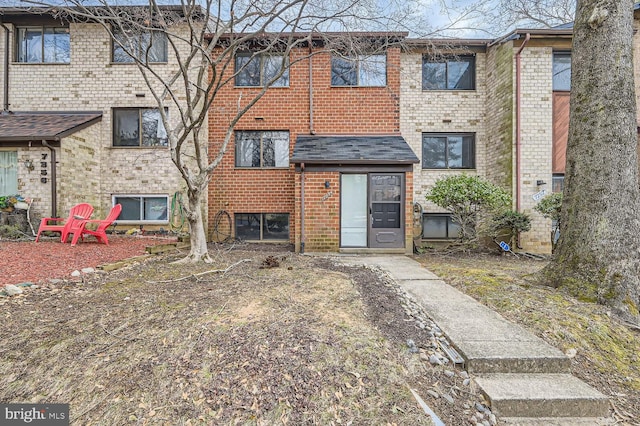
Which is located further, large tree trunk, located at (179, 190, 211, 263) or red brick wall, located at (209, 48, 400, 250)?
red brick wall, located at (209, 48, 400, 250)

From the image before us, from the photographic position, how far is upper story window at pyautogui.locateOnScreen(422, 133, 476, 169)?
9.95m

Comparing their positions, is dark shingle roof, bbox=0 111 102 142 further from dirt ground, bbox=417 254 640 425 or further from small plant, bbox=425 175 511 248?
dirt ground, bbox=417 254 640 425

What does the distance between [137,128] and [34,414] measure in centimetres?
950

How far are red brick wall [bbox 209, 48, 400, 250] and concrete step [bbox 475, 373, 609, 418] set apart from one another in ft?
25.0

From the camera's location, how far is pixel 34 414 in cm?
204

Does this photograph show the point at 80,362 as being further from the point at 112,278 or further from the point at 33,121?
the point at 33,121

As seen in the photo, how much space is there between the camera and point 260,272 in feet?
16.4

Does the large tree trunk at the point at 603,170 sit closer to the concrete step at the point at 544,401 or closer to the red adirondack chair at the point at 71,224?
the concrete step at the point at 544,401

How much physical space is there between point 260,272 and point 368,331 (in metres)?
2.58

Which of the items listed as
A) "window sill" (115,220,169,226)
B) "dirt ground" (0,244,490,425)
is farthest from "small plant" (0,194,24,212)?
"dirt ground" (0,244,490,425)

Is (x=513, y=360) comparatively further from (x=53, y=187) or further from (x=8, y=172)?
(x=8, y=172)

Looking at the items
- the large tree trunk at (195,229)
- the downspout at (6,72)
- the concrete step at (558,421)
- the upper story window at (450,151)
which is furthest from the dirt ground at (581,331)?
the downspout at (6,72)

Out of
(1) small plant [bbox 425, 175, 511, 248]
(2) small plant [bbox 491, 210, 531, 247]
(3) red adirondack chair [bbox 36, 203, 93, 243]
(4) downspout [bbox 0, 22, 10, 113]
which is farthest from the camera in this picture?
(4) downspout [bbox 0, 22, 10, 113]

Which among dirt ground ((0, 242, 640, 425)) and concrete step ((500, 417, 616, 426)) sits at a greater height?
dirt ground ((0, 242, 640, 425))
